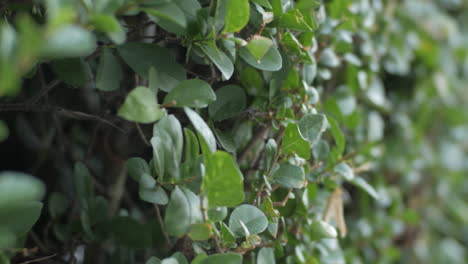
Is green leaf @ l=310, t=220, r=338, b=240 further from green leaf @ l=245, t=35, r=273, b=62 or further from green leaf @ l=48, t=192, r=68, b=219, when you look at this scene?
green leaf @ l=48, t=192, r=68, b=219

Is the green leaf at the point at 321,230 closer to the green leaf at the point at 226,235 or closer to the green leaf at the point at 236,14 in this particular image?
the green leaf at the point at 226,235

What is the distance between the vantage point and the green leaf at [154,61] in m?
0.55

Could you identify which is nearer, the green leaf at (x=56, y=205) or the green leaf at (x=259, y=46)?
the green leaf at (x=259, y=46)

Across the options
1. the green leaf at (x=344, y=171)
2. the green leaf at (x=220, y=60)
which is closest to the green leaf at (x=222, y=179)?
the green leaf at (x=220, y=60)

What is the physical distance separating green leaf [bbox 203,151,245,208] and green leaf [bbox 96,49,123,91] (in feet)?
0.57

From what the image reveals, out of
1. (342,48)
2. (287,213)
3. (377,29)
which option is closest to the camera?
(287,213)

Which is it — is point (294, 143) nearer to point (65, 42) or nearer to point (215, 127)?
point (215, 127)

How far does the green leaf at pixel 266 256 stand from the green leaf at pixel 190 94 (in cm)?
24

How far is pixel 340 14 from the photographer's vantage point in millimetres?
840

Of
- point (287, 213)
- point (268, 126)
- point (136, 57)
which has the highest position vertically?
point (136, 57)

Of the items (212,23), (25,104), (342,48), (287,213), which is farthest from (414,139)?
(25,104)

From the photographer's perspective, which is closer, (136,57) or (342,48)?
(136,57)

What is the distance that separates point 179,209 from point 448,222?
1273 mm

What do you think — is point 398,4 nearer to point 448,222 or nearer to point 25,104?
point 448,222
